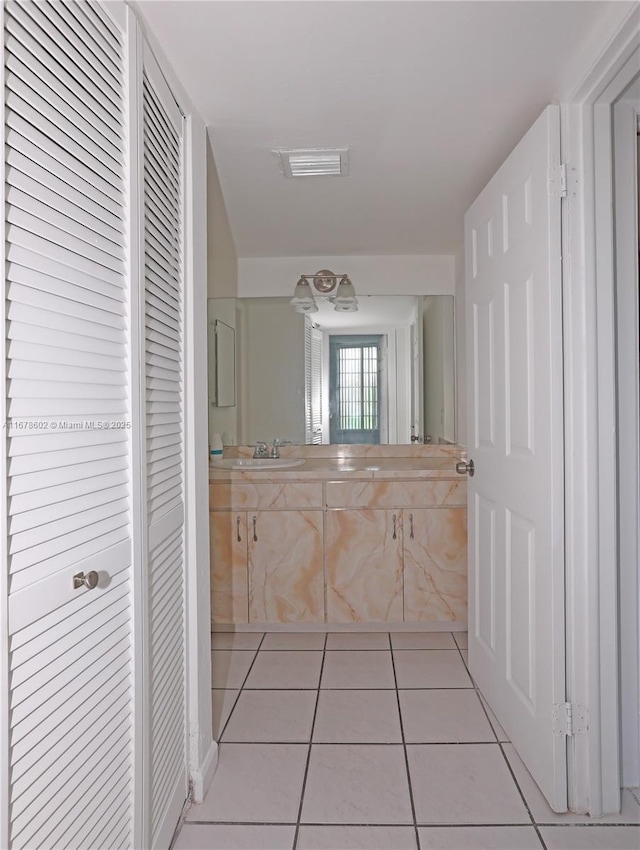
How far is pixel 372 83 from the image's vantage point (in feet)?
5.65

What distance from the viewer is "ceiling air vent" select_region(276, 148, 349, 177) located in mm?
2154

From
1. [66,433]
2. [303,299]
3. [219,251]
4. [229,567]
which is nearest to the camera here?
[66,433]

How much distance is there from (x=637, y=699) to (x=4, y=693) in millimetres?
1740

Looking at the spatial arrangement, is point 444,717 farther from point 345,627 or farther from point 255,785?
point 345,627

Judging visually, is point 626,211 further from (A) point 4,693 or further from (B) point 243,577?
(B) point 243,577

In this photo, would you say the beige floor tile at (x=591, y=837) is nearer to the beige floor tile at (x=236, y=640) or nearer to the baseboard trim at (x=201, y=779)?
the baseboard trim at (x=201, y=779)

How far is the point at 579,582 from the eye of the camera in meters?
1.68

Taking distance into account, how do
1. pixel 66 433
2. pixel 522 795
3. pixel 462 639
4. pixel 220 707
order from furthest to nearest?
pixel 462 639
pixel 220 707
pixel 522 795
pixel 66 433

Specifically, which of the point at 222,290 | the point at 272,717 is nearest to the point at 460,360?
the point at 222,290

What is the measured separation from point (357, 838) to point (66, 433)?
1375 mm

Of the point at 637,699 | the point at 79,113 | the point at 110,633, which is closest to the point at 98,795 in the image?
the point at 110,633

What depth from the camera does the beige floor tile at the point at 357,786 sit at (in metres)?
1.71

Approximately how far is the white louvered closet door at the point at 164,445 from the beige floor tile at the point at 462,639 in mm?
1614

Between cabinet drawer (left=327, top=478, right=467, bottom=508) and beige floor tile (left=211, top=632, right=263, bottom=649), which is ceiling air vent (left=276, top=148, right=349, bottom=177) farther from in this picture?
beige floor tile (left=211, top=632, right=263, bottom=649)
